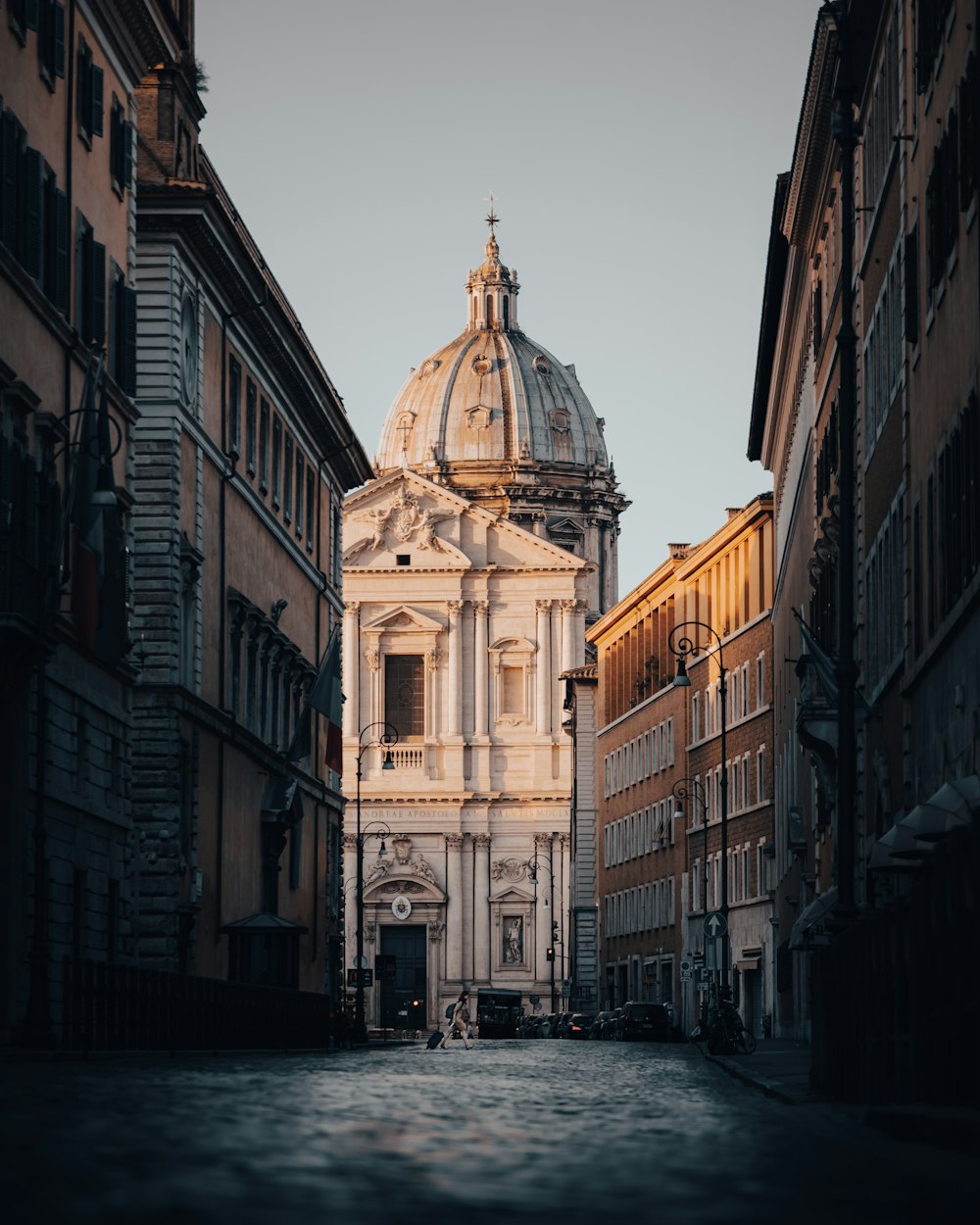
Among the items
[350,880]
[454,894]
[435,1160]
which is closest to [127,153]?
[435,1160]

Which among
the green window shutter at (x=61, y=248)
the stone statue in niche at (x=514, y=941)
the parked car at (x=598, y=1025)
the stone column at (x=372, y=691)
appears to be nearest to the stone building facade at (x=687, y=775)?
the parked car at (x=598, y=1025)

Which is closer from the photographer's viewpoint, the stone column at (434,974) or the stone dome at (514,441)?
the stone column at (434,974)

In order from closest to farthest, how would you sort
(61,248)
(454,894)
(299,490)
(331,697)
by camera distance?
(61,248) → (331,697) → (299,490) → (454,894)

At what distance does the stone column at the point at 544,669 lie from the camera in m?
123

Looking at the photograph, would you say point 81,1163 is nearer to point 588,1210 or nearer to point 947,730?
point 588,1210

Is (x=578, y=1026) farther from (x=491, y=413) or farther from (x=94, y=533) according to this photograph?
(x=491, y=413)

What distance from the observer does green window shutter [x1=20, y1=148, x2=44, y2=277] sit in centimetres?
3500

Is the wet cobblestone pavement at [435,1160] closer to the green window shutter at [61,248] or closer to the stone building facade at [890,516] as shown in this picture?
the stone building facade at [890,516]

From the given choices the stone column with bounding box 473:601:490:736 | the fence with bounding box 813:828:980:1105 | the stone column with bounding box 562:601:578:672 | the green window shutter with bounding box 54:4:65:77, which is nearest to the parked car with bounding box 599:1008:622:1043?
the stone column with bounding box 473:601:490:736

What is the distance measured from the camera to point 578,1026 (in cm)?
8612

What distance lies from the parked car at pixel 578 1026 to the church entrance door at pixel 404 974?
34586 millimetres

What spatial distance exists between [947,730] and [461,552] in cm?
9454

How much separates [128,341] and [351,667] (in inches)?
3182

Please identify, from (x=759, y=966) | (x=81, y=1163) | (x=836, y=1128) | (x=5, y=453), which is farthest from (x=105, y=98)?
(x=759, y=966)
